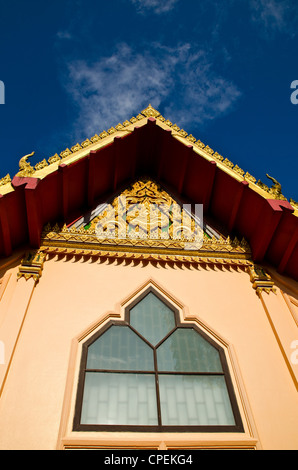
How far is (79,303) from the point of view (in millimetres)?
4613

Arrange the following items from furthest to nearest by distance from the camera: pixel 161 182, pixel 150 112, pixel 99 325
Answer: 1. pixel 161 182
2. pixel 150 112
3. pixel 99 325

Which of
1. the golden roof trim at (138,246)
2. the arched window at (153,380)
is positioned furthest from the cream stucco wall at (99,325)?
the golden roof trim at (138,246)

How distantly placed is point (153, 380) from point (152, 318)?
92 cm

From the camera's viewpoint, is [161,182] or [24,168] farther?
Result: [161,182]

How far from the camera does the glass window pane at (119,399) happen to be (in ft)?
11.7

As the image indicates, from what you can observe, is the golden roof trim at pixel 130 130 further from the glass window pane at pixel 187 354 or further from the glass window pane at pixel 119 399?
the glass window pane at pixel 119 399

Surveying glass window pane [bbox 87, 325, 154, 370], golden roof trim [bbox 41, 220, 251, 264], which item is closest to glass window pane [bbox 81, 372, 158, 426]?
glass window pane [bbox 87, 325, 154, 370]

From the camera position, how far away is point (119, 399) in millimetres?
3736

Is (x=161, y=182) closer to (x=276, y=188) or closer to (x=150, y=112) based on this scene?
(x=150, y=112)

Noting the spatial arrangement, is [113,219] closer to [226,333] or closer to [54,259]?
[54,259]
